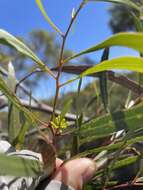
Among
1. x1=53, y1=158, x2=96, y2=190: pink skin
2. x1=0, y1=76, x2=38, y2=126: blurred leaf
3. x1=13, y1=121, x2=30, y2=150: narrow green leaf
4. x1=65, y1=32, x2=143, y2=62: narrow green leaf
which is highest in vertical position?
x1=65, y1=32, x2=143, y2=62: narrow green leaf

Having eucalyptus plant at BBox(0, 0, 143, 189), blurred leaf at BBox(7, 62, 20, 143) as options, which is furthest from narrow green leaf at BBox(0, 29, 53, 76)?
blurred leaf at BBox(7, 62, 20, 143)

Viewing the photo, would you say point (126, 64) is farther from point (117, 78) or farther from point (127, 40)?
point (117, 78)

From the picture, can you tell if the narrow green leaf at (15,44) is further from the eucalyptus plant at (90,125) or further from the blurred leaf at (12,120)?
the blurred leaf at (12,120)

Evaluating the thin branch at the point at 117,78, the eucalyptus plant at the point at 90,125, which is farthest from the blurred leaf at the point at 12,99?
the thin branch at the point at 117,78

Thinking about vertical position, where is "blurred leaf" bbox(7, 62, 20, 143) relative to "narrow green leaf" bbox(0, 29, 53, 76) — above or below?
below

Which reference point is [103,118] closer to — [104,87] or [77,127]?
[77,127]

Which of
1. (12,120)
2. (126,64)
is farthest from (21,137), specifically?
(126,64)

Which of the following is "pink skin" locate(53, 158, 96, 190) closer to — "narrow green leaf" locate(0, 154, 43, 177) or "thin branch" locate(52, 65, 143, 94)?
"narrow green leaf" locate(0, 154, 43, 177)
